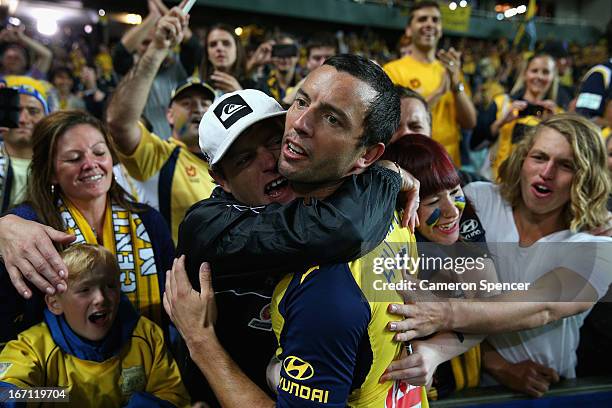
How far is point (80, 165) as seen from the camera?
2146 millimetres

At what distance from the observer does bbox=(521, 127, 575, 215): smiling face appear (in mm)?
2229

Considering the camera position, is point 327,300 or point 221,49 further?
point 221,49

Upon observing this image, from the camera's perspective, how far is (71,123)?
2.19 meters

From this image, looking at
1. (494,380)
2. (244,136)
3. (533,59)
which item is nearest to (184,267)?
(244,136)

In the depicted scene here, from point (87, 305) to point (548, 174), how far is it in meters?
1.97

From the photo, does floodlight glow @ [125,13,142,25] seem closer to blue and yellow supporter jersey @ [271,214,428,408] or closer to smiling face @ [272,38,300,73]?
smiling face @ [272,38,300,73]

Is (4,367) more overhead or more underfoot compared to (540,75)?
more underfoot

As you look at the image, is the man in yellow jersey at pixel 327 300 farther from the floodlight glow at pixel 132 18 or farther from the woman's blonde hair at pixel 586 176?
the floodlight glow at pixel 132 18

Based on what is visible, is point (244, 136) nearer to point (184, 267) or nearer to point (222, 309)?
point (184, 267)

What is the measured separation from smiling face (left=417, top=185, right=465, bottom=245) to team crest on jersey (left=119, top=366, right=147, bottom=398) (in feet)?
3.94

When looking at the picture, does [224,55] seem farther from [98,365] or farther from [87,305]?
[98,365]

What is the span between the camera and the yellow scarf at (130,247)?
217cm

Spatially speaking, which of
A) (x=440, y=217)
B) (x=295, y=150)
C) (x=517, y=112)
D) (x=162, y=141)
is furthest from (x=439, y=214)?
(x=517, y=112)

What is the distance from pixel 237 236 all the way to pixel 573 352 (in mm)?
1722
